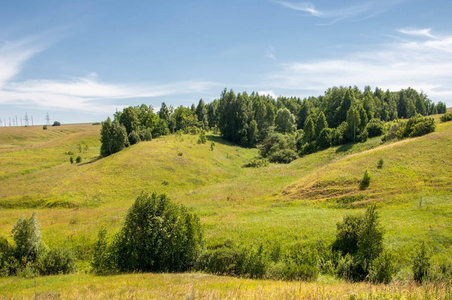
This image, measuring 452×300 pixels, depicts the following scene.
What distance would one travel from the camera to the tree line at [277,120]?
6656 centimetres

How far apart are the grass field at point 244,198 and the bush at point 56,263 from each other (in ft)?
5.32

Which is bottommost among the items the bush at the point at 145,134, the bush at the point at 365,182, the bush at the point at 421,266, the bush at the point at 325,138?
the bush at the point at 421,266

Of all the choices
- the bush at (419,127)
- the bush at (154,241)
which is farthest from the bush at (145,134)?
the bush at (419,127)

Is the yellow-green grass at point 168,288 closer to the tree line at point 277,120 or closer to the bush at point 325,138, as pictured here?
the tree line at point 277,120

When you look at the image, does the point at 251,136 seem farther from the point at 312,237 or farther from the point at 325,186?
the point at 312,237

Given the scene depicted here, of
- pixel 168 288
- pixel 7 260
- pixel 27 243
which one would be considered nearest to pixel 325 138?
pixel 168 288

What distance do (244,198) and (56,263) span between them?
23.8m

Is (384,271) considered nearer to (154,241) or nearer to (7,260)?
(154,241)

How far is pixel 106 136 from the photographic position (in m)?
61.6

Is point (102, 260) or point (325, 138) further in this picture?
point (325, 138)

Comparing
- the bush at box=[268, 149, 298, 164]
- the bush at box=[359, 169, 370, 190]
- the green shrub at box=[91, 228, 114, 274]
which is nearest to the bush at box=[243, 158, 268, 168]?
the bush at box=[268, 149, 298, 164]

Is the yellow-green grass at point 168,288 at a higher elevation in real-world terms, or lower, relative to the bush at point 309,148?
lower

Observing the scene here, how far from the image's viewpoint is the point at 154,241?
49.3 feet

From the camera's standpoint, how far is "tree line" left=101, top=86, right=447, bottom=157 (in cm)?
6656
